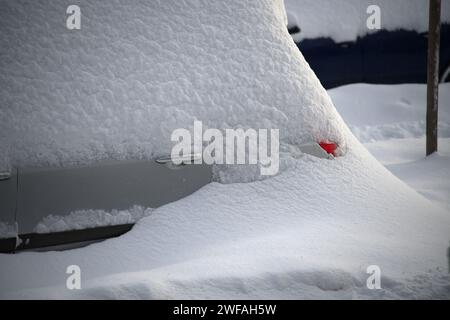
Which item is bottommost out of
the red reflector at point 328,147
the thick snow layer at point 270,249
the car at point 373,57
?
the thick snow layer at point 270,249

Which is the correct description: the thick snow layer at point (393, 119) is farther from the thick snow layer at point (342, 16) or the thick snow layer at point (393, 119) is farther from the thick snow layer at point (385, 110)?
the thick snow layer at point (342, 16)

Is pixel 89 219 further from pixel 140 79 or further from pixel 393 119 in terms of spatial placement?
pixel 393 119

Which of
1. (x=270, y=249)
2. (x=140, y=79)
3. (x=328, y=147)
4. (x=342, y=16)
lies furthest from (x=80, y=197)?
(x=342, y=16)

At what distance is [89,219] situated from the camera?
7.48 feet

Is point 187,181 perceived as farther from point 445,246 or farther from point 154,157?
point 445,246

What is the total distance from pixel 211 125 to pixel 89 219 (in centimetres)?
81

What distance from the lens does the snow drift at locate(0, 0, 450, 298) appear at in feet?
7.07

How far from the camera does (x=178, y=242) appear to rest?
2.37m

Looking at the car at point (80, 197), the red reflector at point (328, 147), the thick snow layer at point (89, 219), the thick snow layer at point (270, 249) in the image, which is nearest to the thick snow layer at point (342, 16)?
the red reflector at point (328, 147)

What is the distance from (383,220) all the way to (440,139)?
4737 millimetres

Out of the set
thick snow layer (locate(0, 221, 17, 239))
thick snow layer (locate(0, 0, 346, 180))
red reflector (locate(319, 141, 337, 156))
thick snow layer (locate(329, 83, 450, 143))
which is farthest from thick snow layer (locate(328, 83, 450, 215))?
thick snow layer (locate(0, 221, 17, 239))

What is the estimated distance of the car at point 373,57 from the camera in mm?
7031

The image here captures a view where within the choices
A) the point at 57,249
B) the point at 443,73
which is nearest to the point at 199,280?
the point at 57,249
